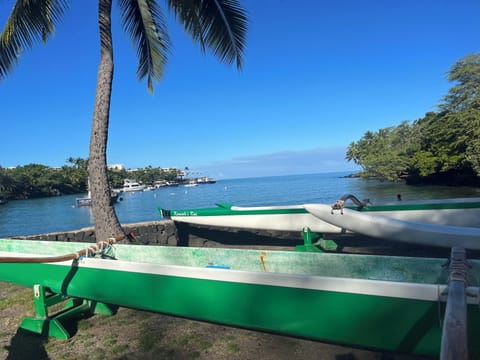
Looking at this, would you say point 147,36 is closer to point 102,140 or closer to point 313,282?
point 102,140

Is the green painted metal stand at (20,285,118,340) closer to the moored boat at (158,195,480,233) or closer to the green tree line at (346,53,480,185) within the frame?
the moored boat at (158,195,480,233)

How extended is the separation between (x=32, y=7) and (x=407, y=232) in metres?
6.14

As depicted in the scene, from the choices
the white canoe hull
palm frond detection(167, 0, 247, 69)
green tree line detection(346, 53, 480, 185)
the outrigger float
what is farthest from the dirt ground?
green tree line detection(346, 53, 480, 185)

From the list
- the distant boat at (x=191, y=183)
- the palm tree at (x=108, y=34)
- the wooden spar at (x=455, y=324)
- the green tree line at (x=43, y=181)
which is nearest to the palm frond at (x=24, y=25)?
the palm tree at (x=108, y=34)

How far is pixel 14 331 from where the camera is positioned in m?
3.36

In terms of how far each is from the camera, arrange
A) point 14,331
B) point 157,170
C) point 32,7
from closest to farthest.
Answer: point 14,331 → point 32,7 → point 157,170

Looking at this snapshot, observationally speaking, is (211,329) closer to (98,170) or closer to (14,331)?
(14,331)

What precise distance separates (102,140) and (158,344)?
3.02 meters

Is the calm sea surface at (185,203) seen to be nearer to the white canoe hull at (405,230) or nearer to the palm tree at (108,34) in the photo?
the white canoe hull at (405,230)

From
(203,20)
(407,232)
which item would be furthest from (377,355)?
(203,20)

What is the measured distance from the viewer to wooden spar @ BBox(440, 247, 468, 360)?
108cm

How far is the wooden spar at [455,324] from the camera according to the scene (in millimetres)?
1076

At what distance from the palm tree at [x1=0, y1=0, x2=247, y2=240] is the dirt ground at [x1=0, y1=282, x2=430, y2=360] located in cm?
183

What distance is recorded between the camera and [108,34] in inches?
196
